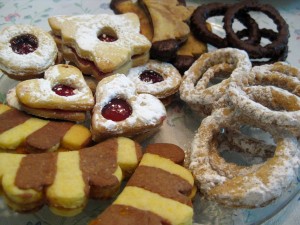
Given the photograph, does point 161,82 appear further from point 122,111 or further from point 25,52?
point 25,52

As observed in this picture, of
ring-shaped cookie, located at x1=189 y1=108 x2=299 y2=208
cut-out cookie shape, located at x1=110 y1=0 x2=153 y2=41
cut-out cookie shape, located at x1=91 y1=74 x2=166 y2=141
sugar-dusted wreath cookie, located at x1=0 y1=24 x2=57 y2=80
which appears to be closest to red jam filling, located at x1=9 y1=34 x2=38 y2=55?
sugar-dusted wreath cookie, located at x1=0 y1=24 x2=57 y2=80

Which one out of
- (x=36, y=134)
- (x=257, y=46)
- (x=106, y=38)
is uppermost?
(x=257, y=46)

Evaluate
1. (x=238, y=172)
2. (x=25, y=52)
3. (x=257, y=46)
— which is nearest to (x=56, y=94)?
(x=25, y=52)

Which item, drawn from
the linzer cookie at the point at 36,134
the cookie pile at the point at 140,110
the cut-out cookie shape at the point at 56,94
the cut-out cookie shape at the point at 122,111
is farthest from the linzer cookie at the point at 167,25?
the linzer cookie at the point at 36,134

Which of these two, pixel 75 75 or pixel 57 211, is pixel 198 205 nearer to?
pixel 57 211

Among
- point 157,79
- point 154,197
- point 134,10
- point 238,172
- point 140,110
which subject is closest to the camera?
point 154,197

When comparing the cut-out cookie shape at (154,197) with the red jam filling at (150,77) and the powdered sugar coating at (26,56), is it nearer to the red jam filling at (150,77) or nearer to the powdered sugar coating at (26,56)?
the red jam filling at (150,77)
